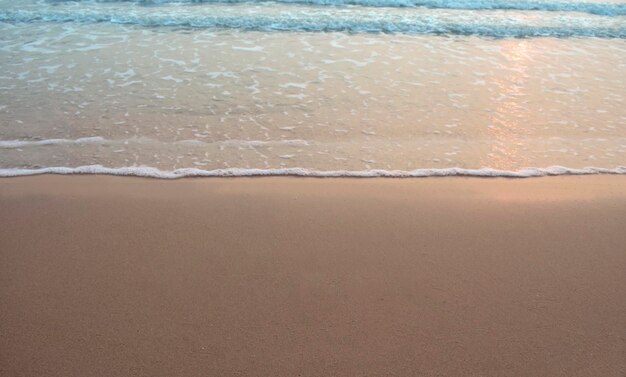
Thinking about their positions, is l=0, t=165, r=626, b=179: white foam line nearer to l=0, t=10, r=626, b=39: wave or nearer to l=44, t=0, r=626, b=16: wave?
l=0, t=10, r=626, b=39: wave

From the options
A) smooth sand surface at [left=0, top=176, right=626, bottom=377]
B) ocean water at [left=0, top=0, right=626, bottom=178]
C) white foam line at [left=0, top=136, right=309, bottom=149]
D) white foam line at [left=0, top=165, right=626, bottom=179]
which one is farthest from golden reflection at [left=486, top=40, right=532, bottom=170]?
white foam line at [left=0, top=136, right=309, bottom=149]

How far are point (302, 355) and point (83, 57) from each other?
592 centimetres

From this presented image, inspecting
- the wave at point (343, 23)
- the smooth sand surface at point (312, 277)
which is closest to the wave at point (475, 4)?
the wave at point (343, 23)

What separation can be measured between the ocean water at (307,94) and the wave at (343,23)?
0.05 metres

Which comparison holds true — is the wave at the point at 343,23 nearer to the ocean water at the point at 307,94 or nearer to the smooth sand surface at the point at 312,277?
the ocean water at the point at 307,94

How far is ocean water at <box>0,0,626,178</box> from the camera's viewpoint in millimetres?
4383

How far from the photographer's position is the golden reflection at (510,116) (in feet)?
14.5

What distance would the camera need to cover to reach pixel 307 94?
5621 millimetres

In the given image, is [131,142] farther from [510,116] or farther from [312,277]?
[510,116]

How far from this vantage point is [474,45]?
7699 mm

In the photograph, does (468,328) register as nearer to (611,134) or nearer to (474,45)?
(611,134)

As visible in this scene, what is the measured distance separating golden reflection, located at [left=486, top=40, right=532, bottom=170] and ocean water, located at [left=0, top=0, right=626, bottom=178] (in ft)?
0.08

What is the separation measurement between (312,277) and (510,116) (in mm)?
3393

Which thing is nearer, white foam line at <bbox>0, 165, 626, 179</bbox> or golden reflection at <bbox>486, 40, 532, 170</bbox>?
white foam line at <bbox>0, 165, 626, 179</bbox>
